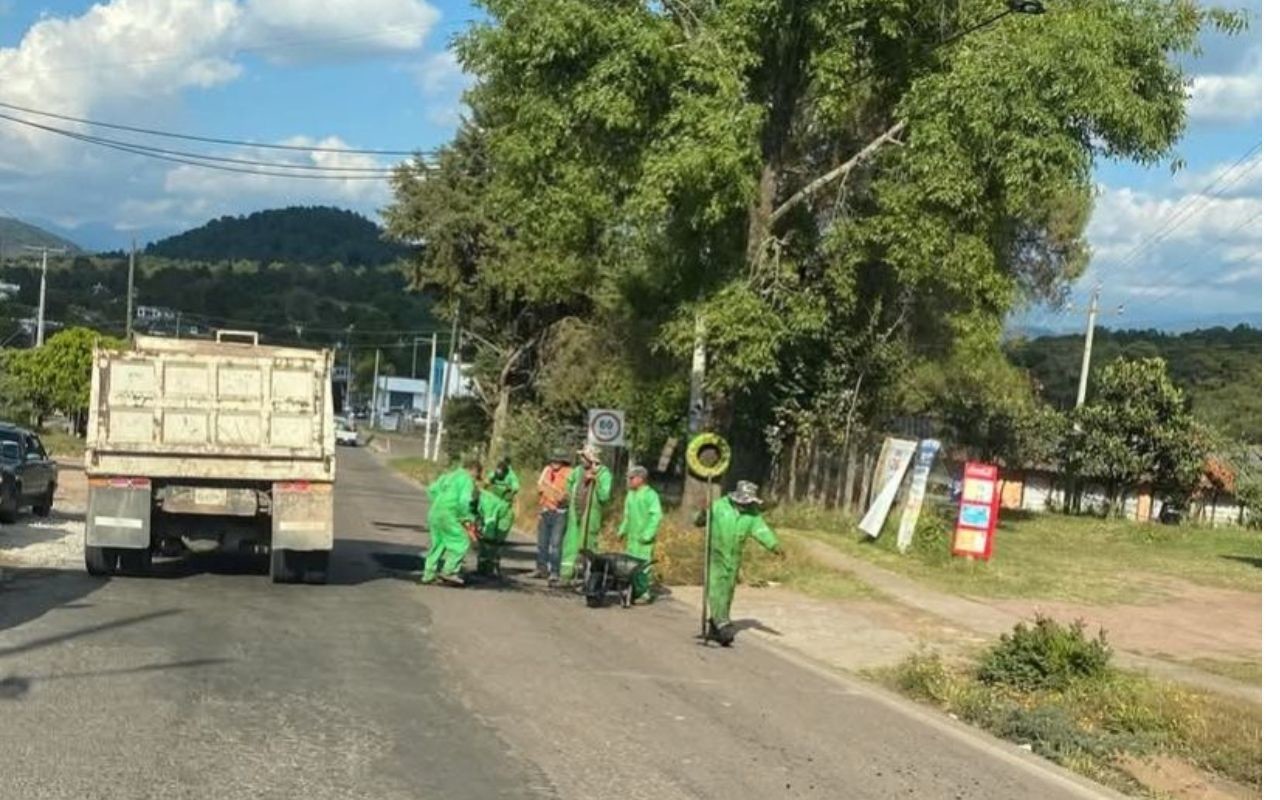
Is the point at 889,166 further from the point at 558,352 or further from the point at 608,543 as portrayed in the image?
the point at 558,352

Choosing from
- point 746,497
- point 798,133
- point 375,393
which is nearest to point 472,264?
point 798,133

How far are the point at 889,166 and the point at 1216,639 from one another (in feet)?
31.0

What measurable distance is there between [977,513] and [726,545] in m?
11.4

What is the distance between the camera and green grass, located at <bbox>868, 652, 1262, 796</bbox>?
10.0m

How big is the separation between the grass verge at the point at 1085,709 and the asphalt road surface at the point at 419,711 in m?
0.44

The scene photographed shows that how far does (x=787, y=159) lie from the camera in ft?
83.9

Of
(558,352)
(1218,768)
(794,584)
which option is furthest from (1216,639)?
(558,352)

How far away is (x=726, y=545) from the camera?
1402cm

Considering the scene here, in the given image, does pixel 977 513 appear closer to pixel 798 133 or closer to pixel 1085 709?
pixel 798 133

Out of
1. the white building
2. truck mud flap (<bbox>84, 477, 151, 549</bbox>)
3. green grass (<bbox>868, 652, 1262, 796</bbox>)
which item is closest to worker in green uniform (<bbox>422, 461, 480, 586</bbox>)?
truck mud flap (<bbox>84, 477, 151, 549</bbox>)

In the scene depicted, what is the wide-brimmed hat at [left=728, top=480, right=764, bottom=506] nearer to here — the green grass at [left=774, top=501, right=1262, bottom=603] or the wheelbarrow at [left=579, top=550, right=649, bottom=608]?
the wheelbarrow at [left=579, top=550, right=649, bottom=608]

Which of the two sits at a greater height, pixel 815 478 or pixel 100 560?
pixel 815 478

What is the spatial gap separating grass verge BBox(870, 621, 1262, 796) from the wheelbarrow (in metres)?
3.83

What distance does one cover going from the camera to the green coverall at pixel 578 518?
60.5ft
